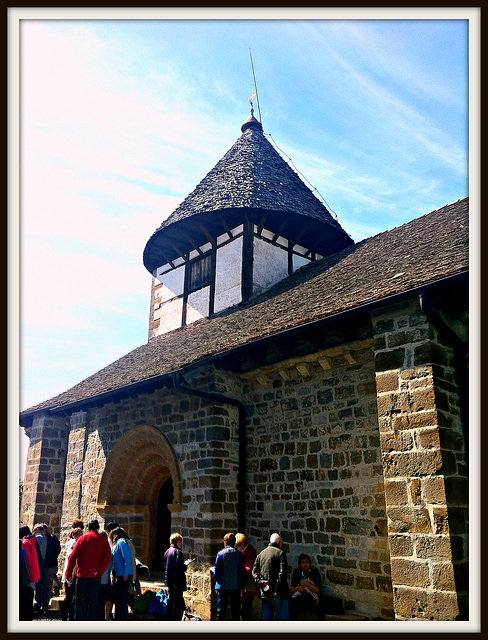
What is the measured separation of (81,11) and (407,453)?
4942 millimetres

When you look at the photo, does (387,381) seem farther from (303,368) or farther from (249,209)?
(249,209)

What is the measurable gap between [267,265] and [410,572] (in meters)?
7.35

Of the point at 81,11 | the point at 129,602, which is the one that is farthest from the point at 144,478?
the point at 81,11

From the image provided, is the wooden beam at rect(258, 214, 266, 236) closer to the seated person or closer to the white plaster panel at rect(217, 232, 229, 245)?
the white plaster panel at rect(217, 232, 229, 245)

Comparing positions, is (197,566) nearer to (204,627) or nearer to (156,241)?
(204,627)

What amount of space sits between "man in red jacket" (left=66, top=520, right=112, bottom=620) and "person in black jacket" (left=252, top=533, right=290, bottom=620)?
1.68 metres

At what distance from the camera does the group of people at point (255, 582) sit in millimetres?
5477

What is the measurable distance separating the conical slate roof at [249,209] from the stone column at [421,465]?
5.92m

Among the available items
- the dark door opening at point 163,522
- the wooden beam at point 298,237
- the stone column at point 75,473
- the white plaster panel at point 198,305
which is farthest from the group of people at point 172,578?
the wooden beam at point 298,237

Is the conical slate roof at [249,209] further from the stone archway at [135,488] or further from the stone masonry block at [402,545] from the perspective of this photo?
the stone masonry block at [402,545]

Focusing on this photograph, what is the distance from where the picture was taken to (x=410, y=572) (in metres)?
4.91

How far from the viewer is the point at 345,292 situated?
717cm

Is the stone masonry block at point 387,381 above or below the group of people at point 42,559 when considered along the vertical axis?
above

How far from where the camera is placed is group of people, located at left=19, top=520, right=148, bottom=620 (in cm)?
564
